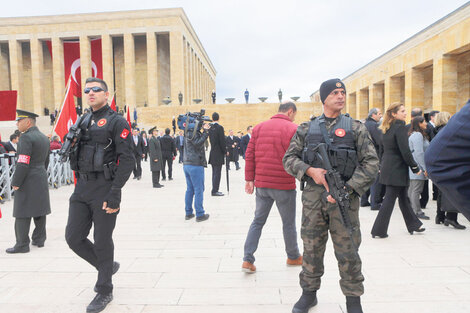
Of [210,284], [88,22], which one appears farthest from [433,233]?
[88,22]

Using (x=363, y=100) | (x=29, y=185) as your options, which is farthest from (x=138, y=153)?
(x=363, y=100)

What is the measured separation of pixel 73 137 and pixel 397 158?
4.44m

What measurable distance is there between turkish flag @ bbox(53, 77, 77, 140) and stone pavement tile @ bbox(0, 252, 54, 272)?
15.8 ft

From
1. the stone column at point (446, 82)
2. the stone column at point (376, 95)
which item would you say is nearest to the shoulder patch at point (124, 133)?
the stone column at point (446, 82)

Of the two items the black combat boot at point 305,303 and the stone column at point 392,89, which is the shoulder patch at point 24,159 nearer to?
the black combat boot at point 305,303

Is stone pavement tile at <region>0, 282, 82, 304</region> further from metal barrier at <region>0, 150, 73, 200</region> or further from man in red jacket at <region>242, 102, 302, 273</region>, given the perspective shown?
metal barrier at <region>0, 150, 73, 200</region>

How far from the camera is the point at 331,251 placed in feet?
15.3

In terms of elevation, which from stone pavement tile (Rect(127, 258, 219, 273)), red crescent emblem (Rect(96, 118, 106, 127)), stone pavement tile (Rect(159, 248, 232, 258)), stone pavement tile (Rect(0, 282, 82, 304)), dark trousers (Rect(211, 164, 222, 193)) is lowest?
stone pavement tile (Rect(159, 248, 232, 258))

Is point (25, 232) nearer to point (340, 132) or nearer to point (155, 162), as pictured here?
point (340, 132)

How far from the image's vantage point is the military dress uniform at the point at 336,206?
113 inches

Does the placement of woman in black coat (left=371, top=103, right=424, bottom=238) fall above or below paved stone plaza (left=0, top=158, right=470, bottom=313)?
above

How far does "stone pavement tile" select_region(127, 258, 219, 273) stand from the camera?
414cm

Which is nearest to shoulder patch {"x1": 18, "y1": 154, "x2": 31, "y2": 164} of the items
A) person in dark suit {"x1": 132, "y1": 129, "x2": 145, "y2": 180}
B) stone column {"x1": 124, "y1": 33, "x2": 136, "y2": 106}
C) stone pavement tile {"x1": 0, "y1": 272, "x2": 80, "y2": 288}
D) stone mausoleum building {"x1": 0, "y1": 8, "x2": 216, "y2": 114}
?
stone pavement tile {"x1": 0, "y1": 272, "x2": 80, "y2": 288}

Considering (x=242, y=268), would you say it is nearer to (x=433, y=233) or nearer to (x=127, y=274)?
(x=127, y=274)
